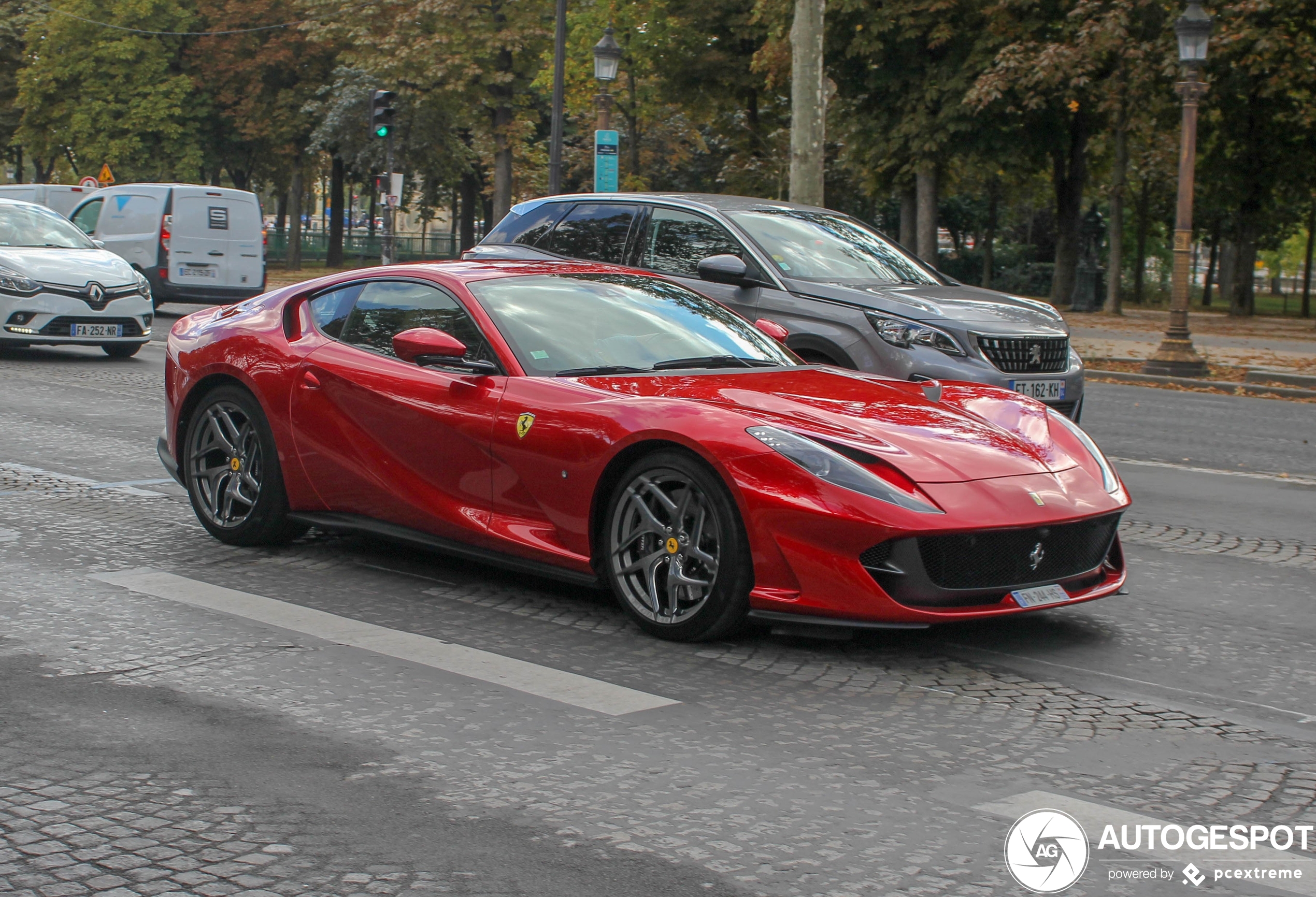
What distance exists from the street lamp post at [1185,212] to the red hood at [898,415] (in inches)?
545

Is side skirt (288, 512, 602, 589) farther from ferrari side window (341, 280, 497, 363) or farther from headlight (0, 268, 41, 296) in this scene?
headlight (0, 268, 41, 296)

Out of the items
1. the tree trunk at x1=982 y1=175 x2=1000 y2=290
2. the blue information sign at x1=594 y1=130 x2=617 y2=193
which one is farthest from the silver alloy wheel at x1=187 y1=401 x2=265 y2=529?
the tree trunk at x1=982 y1=175 x2=1000 y2=290

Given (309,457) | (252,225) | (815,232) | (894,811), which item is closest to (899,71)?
(252,225)

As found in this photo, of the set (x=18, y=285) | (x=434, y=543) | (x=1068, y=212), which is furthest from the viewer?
(x=1068, y=212)

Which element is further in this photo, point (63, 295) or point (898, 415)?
point (63, 295)

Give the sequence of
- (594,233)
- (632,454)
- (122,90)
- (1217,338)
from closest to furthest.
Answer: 1. (632,454)
2. (594,233)
3. (1217,338)
4. (122,90)

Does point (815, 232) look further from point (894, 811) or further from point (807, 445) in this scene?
point (894, 811)

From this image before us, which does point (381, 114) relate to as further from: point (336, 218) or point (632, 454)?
point (336, 218)

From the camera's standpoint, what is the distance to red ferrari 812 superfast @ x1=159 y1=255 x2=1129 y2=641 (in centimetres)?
506

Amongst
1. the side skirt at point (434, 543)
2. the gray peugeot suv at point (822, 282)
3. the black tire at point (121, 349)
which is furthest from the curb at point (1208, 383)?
the side skirt at point (434, 543)

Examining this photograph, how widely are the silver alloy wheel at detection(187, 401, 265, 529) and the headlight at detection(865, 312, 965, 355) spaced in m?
4.27

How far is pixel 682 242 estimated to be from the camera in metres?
10.6

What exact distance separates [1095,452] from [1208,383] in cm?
1353

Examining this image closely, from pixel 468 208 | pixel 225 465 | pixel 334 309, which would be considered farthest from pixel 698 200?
pixel 468 208
